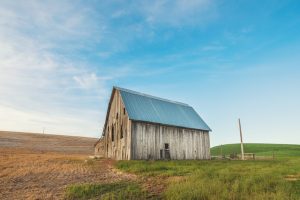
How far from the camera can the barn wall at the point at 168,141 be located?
2795cm

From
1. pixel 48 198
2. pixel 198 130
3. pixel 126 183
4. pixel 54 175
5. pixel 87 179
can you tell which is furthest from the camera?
pixel 198 130

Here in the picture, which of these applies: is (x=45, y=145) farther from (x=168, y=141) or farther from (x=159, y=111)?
(x=168, y=141)

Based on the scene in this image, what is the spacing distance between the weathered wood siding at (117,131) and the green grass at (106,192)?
13.9 meters

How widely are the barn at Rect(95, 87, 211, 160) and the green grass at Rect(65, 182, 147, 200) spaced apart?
1364cm

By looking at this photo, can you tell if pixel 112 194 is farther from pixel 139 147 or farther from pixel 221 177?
pixel 139 147

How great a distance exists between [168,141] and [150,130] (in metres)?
2.60

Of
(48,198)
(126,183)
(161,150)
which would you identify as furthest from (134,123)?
(48,198)

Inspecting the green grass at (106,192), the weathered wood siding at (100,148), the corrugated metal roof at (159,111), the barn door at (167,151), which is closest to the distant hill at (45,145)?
the weathered wood siding at (100,148)

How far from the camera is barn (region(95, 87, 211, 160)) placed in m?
28.2

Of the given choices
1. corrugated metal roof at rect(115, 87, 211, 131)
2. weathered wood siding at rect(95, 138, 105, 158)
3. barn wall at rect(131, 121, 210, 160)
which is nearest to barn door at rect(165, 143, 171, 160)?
barn wall at rect(131, 121, 210, 160)

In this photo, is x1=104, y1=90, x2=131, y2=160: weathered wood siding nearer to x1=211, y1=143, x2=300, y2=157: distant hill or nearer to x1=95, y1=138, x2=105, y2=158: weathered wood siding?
x1=95, y1=138, x2=105, y2=158: weathered wood siding

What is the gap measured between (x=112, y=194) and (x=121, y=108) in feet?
61.9

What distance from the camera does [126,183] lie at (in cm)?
1444

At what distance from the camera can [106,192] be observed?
12.7 meters
